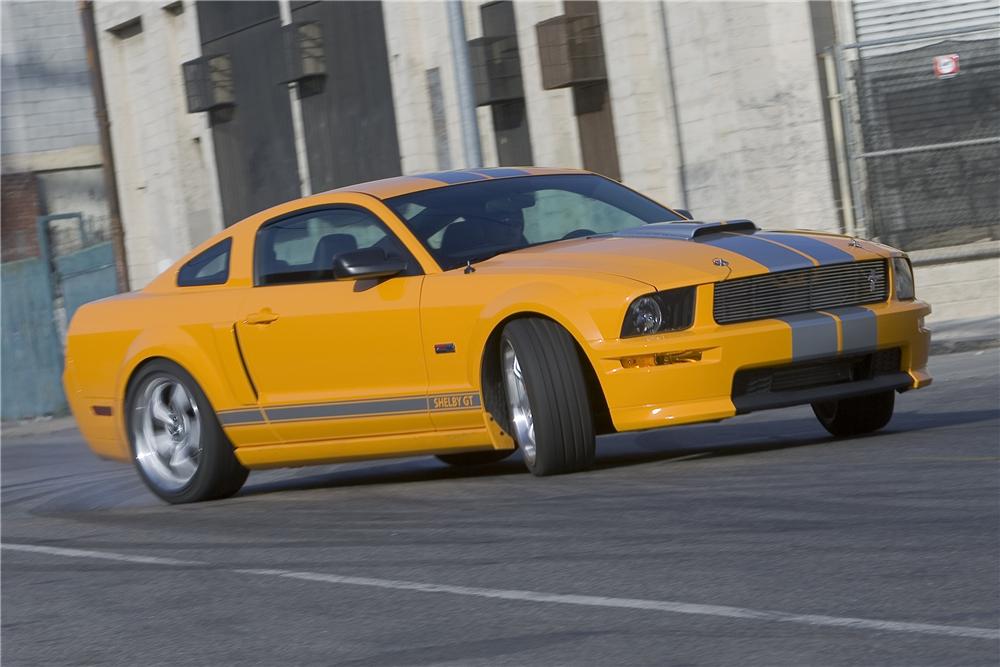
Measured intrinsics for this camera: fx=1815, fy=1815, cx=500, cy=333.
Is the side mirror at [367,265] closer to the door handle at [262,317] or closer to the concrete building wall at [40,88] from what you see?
the door handle at [262,317]

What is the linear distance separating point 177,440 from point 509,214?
213 centimetres

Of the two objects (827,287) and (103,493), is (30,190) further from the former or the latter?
(827,287)

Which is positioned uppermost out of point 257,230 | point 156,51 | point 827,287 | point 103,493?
point 156,51

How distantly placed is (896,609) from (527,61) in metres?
18.0

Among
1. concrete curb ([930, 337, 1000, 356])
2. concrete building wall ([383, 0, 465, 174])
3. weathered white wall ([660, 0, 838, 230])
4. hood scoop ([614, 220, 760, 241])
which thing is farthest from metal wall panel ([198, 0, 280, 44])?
hood scoop ([614, 220, 760, 241])

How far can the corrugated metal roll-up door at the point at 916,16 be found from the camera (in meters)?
18.1

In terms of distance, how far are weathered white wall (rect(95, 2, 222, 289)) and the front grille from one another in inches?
949

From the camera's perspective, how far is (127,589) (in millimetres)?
6445

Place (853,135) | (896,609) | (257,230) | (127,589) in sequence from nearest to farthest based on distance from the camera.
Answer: (896,609) → (127,589) → (257,230) → (853,135)

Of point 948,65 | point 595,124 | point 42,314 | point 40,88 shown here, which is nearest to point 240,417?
point 948,65

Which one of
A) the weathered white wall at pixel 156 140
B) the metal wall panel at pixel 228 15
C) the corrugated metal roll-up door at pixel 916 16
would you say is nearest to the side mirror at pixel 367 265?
the corrugated metal roll-up door at pixel 916 16

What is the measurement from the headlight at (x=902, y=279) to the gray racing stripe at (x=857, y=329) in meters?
0.32

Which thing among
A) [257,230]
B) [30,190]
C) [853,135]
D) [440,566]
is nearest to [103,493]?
[257,230]

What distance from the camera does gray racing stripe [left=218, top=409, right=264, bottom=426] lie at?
8.83 meters
